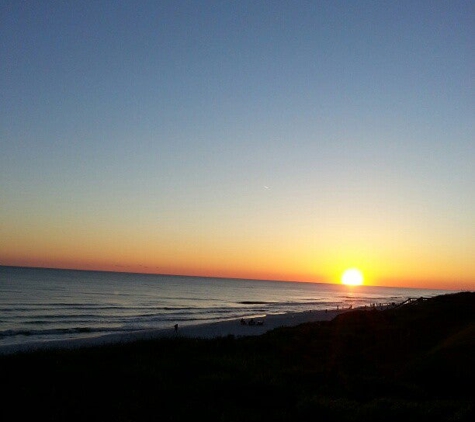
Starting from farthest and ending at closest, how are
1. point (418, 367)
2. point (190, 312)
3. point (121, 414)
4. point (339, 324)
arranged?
point (190, 312) → point (339, 324) → point (418, 367) → point (121, 414)

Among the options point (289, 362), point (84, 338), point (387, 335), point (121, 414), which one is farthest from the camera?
point (84, 338)

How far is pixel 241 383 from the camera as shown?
44.6 feet

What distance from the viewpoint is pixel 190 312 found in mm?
70062

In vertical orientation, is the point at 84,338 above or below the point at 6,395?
below

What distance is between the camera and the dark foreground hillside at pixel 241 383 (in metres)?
10.5

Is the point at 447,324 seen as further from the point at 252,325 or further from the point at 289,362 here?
the point at 252,325

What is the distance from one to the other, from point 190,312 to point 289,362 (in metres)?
53.4

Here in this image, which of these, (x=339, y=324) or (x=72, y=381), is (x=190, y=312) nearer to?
(x=339, y=324)

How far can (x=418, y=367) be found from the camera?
15.7 metres

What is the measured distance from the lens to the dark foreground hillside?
10.5 m

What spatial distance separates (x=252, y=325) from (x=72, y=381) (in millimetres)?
38029

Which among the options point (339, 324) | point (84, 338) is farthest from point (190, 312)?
point (339, 324)

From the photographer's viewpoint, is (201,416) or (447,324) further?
(447,324)

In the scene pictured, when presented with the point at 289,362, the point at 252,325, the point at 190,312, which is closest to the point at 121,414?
the point at 289,362
